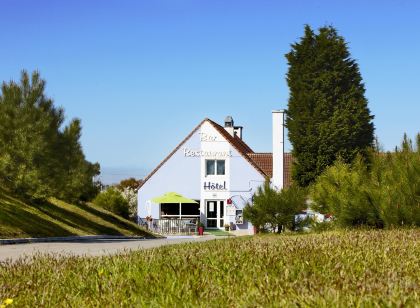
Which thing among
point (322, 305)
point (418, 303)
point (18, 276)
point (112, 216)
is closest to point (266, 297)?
point (322, 305)

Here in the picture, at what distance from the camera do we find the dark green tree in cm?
4619

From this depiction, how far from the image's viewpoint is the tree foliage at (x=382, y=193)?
15.5m

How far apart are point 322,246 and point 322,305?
4.06 meters

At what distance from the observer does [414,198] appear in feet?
51.4

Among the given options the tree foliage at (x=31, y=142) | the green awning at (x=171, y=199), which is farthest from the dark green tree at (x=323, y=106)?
the tree foliage at (x=31, y=142)

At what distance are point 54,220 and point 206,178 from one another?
2048 centimetres

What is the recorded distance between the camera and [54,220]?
108 ft

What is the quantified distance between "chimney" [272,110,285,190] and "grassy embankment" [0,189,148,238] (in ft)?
Answer: 37.6

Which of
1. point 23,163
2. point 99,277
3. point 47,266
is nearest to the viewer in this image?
point 99,277

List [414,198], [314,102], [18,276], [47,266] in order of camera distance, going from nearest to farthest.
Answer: [18,276], [47,266], [414,198], [314,102]

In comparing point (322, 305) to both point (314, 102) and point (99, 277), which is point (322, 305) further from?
point (314, 102)

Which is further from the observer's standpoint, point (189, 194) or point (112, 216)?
point (189, 194)

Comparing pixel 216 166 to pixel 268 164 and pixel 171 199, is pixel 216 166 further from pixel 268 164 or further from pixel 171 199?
pixel 171 199

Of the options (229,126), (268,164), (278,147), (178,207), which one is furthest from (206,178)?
(229,126)
